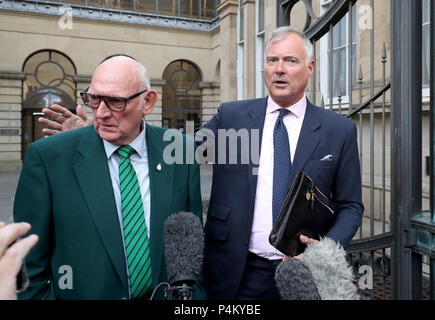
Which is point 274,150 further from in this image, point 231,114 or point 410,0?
point 410,0

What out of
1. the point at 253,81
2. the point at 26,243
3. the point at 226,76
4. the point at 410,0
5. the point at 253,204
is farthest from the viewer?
the point at 226,76

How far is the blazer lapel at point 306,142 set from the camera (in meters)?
2.18

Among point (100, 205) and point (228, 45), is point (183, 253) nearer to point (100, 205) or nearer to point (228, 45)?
point (100, 205)

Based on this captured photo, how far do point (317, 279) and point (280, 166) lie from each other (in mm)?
1122

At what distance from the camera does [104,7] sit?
22141 mm

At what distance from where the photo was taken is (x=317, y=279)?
3.67 ft

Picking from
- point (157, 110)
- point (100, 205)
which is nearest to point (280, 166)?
point (100, 205)

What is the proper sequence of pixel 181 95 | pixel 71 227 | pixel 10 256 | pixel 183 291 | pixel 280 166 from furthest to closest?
1. pixel 181 95
2. pixel 280 166
3. pixel 71 227
4. pixel 183 291
5. pixel 10 256

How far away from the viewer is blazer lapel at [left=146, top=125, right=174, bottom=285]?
6.00 feet

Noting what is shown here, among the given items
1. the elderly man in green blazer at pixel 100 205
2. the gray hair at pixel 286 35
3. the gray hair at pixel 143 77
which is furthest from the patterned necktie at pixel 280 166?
the gray hair at pixel 143 77

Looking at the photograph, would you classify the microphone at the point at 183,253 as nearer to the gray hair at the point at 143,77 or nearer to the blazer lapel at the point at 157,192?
Answer: the blazer lapel at the point at 157,192

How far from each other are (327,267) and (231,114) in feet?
4.78

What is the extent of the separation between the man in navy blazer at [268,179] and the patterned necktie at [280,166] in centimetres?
4

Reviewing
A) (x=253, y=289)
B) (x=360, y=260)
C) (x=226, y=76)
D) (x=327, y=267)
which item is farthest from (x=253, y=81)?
(x=327, y=267)
